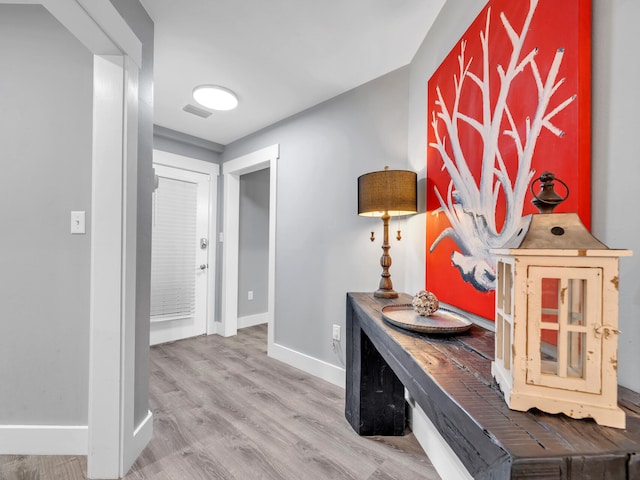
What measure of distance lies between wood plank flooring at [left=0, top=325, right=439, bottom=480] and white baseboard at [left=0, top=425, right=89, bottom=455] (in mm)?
43

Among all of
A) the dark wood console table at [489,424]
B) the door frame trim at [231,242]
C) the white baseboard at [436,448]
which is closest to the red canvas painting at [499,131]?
the dark wood console table at [489,424]

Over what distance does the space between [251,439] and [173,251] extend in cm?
234

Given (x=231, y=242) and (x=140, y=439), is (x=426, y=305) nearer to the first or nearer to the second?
(x=140, y=439)

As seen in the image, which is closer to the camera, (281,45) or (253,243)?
(281,45)

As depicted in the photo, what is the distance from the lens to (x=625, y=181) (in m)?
0.67

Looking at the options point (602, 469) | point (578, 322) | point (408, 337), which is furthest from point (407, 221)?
point (602, 469)

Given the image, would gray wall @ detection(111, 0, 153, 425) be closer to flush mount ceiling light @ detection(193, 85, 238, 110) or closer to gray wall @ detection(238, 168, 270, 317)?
flush mount ceiling light @ detection(193, 85, 238, 110)

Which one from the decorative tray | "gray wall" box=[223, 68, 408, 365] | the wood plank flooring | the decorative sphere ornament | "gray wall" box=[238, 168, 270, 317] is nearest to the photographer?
the decorative tray

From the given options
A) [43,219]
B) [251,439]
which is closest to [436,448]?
[251,439]

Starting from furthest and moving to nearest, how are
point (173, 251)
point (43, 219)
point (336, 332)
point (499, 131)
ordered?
point (173, 251) < point (336, 332) < point (43, 219) < point (499, 131)

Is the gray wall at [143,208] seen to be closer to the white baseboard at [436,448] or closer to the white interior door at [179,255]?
the white baseboard at [436,448]

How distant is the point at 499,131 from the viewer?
41.1 inches

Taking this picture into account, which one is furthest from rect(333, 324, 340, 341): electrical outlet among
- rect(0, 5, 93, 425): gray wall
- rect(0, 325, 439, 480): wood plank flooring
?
rect(0, 5, 93, 425): gray wall

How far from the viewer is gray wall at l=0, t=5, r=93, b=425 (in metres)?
1.57
